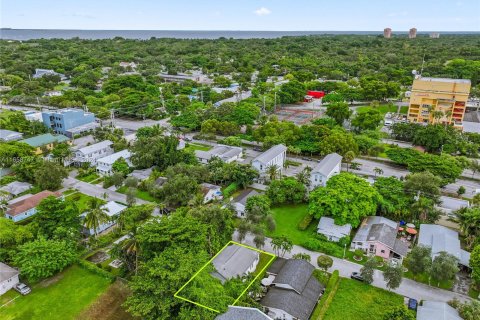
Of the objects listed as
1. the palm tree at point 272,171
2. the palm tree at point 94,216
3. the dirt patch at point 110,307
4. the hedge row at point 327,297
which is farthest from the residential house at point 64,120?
the hedge row at point 327,297

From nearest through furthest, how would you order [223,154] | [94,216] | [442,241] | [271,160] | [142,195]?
[442,241]
[94,216]
[142,195]
[271,160]
[223,154]

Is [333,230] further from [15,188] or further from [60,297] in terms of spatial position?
[15,188]

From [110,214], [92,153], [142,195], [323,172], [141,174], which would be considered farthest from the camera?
[92,153]

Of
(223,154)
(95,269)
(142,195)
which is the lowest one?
(95,269)

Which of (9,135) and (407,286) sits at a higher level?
(9,135)

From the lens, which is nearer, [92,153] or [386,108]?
[92,153]

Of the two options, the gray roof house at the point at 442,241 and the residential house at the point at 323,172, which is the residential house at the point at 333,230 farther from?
the residential house at the point at 323,172

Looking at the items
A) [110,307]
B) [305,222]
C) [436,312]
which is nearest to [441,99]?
[305,222]

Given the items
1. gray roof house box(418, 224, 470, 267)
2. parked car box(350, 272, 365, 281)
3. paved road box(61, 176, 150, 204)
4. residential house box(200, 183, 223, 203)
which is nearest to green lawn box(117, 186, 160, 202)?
paved road box(61, 176, 150, 204)
